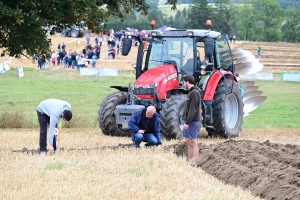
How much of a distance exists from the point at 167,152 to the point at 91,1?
6.40 meters

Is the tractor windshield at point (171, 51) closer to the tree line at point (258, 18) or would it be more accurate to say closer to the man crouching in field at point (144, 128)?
the man crouching in field at point (144, 128)

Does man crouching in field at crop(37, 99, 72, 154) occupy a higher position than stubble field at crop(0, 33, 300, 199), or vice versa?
man crouching in field at crop(37, 99, 72, 154)

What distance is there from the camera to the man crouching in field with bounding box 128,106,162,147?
1438cm

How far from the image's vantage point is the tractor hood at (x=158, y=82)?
55.4ft

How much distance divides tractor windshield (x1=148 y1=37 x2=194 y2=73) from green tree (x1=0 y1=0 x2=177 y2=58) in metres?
2.30

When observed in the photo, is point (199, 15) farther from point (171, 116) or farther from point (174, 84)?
point (171, 116)

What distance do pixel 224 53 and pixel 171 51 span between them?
1776 millimetres

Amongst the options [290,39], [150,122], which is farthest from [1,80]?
[290,39]

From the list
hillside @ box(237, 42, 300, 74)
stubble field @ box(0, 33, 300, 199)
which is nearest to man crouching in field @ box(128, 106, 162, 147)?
stubble field @ box(0, 33, 300, 199)

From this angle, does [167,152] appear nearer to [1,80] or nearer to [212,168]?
[212,168]

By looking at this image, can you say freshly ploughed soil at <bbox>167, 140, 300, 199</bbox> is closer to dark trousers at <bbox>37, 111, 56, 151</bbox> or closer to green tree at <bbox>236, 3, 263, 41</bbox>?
dark trousers at <bbox>37, 111, 56, 151</bbox>

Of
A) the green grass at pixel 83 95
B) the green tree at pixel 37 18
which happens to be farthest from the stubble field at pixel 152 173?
the green grass at pixel 83 95

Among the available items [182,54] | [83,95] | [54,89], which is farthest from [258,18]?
[182,54]

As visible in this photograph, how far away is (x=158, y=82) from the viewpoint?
16844mm
